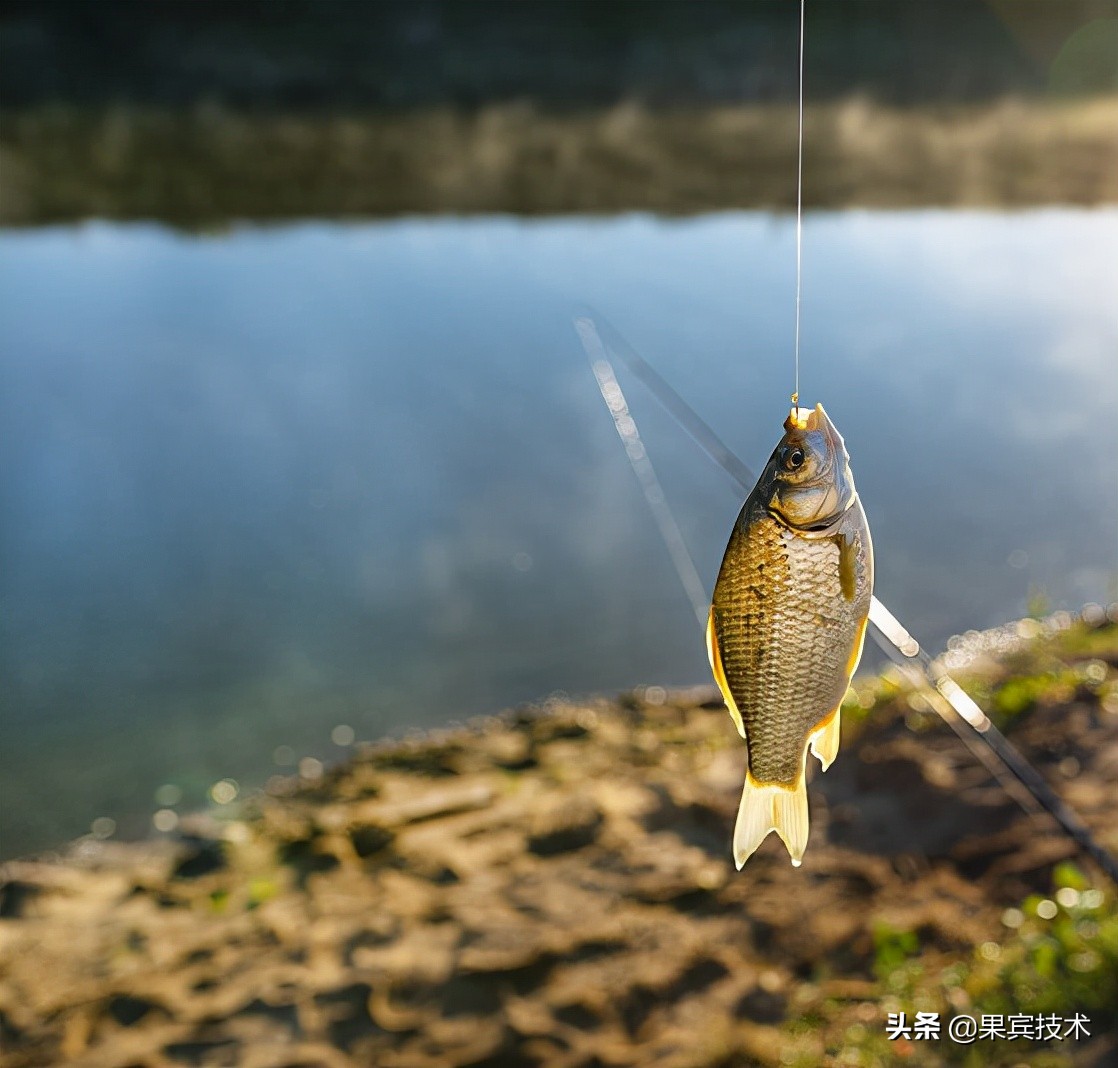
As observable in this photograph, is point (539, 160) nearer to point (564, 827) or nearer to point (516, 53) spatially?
point (516, 53)

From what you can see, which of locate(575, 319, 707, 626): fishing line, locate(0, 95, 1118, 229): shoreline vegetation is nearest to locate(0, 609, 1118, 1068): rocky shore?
locate(575, 319, 707, 626): fishing line

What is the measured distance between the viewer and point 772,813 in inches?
73.4

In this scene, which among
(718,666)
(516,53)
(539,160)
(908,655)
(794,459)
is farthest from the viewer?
(516,53)

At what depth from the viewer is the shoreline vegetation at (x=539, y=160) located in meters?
14.6

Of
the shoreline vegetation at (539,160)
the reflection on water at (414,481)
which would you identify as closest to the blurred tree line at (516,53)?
the shoreline vegetation at (539,160)

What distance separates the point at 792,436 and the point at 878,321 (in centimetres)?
961

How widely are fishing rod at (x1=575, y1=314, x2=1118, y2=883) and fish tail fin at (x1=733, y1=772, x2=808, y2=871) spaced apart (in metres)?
Answer: 0.99

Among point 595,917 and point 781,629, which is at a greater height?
point 595,917

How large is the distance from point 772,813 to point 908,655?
2169 mm

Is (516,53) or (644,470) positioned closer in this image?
(644,470)

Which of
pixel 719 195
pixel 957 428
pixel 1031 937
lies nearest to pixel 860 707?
pixel 1031 937

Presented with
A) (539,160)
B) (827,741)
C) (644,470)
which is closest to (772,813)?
(827,741)

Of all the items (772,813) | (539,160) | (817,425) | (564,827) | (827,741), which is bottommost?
(772,813)

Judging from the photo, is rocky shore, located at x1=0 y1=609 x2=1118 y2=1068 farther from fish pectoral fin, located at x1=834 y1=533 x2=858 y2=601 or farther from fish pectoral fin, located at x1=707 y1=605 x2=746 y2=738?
fish pectoral fin, located at x1=834 y1=533 x2=858 y2=601
